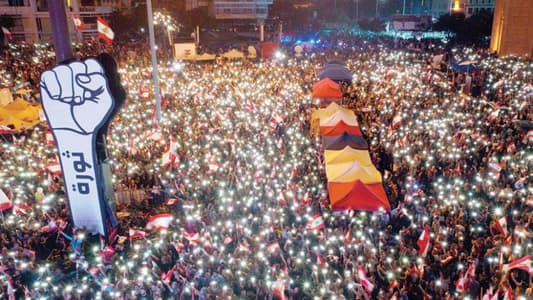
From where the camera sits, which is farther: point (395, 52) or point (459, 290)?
point (395, 52)

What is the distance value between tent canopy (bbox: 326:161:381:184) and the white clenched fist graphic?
251 inches

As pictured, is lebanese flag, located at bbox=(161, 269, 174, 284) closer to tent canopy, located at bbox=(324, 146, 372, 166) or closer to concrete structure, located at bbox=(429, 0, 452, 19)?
tent canopy, located at bbox=(324, 146, 372, 166)

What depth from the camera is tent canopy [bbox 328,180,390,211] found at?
36.7 ft

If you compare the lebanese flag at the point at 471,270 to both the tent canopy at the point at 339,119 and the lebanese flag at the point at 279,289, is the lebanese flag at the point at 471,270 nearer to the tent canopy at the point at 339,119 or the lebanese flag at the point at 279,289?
the lebanese flag at the point at 279,289

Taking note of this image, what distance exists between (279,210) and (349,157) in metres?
3.11

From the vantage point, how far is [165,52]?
37812mm

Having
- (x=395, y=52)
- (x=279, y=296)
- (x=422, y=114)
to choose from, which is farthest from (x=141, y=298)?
(x=395, y=52)

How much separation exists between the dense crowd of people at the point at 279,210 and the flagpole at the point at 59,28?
412 cm

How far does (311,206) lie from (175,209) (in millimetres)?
4112

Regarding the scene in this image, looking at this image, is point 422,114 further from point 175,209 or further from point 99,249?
point 99,249

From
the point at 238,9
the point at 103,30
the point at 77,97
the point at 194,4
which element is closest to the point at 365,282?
the point at 77,97

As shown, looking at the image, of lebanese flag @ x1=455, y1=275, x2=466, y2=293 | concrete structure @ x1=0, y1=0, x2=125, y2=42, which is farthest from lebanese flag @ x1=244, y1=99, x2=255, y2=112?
concrete structure @ x1=0, y1=0, x2=125, y2=42

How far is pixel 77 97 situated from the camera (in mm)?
10188

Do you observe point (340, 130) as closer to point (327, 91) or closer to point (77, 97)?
point (327, 91)
